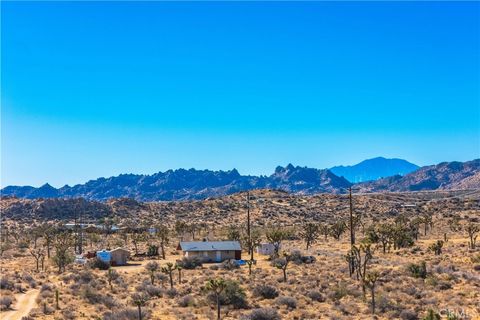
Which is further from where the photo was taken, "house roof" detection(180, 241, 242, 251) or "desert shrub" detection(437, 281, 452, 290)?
"house roof" detection(180, 241, 242, 251)

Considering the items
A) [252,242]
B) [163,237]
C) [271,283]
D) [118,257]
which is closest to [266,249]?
[252,242]

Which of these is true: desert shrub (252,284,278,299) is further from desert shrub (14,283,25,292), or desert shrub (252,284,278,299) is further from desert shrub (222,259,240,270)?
desert shrub (14,283,25,292)

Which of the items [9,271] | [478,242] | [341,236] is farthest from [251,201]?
[9,271]

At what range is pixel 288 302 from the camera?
113 ft

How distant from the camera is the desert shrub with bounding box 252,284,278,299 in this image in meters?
37.3

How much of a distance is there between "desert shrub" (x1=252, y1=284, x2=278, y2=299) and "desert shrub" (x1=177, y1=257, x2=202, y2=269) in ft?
61.2

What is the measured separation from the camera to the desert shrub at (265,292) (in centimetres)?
3734

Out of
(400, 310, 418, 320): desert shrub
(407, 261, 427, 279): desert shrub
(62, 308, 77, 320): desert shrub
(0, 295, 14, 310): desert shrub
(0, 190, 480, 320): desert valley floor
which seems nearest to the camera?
(400, 310, 418, 320): desert shrub

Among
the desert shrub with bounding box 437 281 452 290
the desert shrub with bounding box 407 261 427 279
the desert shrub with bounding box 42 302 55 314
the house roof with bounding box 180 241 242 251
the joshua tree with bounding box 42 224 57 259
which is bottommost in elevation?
the desert shrub with bounding box 42 302 55 314

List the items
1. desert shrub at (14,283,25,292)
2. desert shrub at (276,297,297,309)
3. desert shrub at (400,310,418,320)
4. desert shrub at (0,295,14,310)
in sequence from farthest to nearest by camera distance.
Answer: desert shrub at (14,283,25,292) → desert shrub at (0,295,14,310) → desert shrub at (276,297,297,309) → desert shrub at (400,310,418,320)

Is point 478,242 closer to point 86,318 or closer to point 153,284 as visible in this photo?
point 153,284

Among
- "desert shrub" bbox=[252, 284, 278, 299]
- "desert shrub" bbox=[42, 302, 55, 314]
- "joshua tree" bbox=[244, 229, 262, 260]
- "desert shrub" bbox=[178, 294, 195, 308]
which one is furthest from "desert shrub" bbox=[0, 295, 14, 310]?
"joshua tree" bbox=[244, 229, 262, 260]

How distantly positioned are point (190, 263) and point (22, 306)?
2245 cm

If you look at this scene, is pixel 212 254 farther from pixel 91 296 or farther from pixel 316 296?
pixel 316 296
